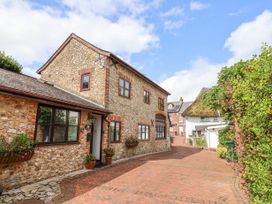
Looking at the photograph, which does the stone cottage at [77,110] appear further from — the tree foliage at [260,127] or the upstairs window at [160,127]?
the tree foliage at [260,127]

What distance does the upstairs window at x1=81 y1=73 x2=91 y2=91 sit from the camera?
480 inches

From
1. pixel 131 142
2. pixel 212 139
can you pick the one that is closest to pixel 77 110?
pixel 131 142

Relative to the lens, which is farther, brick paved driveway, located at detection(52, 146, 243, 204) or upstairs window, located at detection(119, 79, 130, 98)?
upstairs window, located at detection(119, 79, 130, 98)

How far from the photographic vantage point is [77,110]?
8953 mm

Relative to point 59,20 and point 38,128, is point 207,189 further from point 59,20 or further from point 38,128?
point 59,20

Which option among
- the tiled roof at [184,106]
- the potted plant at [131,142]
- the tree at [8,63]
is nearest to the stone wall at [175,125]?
the tiled roof at [184,106]

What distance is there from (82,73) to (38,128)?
621 centimetres

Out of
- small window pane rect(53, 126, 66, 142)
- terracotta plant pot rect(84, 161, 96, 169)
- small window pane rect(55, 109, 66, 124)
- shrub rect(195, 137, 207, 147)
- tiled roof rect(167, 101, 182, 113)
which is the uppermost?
tiled roof rect(167, 101, 182, 113)

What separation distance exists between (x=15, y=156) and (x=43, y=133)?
1.69m

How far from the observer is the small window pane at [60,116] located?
7.95m

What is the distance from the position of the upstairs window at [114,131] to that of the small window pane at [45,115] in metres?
4.68

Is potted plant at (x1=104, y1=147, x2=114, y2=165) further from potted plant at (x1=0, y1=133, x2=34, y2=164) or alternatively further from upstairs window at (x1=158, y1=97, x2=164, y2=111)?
upstairs window at (x1=158, y1=97, x2=164, y2=111)

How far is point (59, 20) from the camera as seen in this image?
881 centimetres

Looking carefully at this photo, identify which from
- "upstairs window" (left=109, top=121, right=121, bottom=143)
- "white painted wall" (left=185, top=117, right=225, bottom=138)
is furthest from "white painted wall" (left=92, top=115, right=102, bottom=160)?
"white painted wall" (left=185, top=117, right=225, bottom=138)
